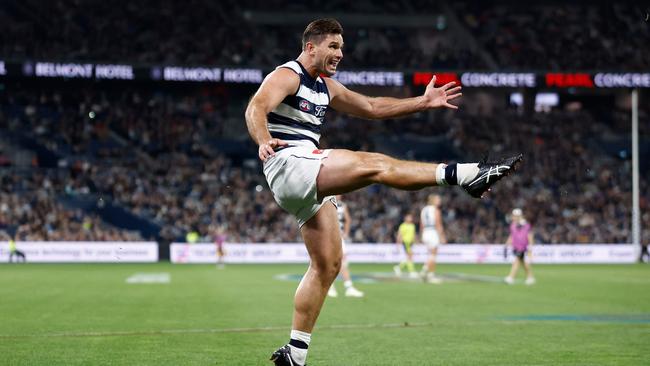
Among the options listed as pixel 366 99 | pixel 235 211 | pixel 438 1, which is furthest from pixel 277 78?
pixel 438 1

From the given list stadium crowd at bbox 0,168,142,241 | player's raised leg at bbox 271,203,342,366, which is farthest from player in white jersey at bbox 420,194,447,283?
stadium crowd at bbox 0,168,142,241

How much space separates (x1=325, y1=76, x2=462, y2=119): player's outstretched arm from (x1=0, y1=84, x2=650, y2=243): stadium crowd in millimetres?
30532

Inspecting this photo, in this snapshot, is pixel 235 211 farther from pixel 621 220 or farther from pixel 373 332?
pixel 373 332

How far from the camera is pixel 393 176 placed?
582cm

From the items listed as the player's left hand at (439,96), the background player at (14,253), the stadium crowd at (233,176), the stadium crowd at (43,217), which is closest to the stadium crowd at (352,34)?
the stadium crowd at (233,176)

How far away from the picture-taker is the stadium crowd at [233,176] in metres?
38.5

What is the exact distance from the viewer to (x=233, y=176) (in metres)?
41.6

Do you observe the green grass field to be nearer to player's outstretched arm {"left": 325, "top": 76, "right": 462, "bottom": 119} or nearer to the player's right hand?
player's outstretched arm {"left": 325, "top": 76, "right": 462, "bottom": 119}

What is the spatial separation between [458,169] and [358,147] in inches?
1516

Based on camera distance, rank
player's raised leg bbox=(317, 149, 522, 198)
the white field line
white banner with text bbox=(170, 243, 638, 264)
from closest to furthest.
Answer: player's raised leg bbox=(317, 149, 522, 198), the white field line, white banner with text bbox=(170, 243, 638, 264)

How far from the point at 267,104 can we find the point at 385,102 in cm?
149

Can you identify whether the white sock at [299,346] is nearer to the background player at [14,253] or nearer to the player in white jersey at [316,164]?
the player in white jersey at [316,164]

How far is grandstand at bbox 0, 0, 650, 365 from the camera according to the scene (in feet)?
128

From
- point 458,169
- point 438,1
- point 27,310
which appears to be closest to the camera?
point 458,169
